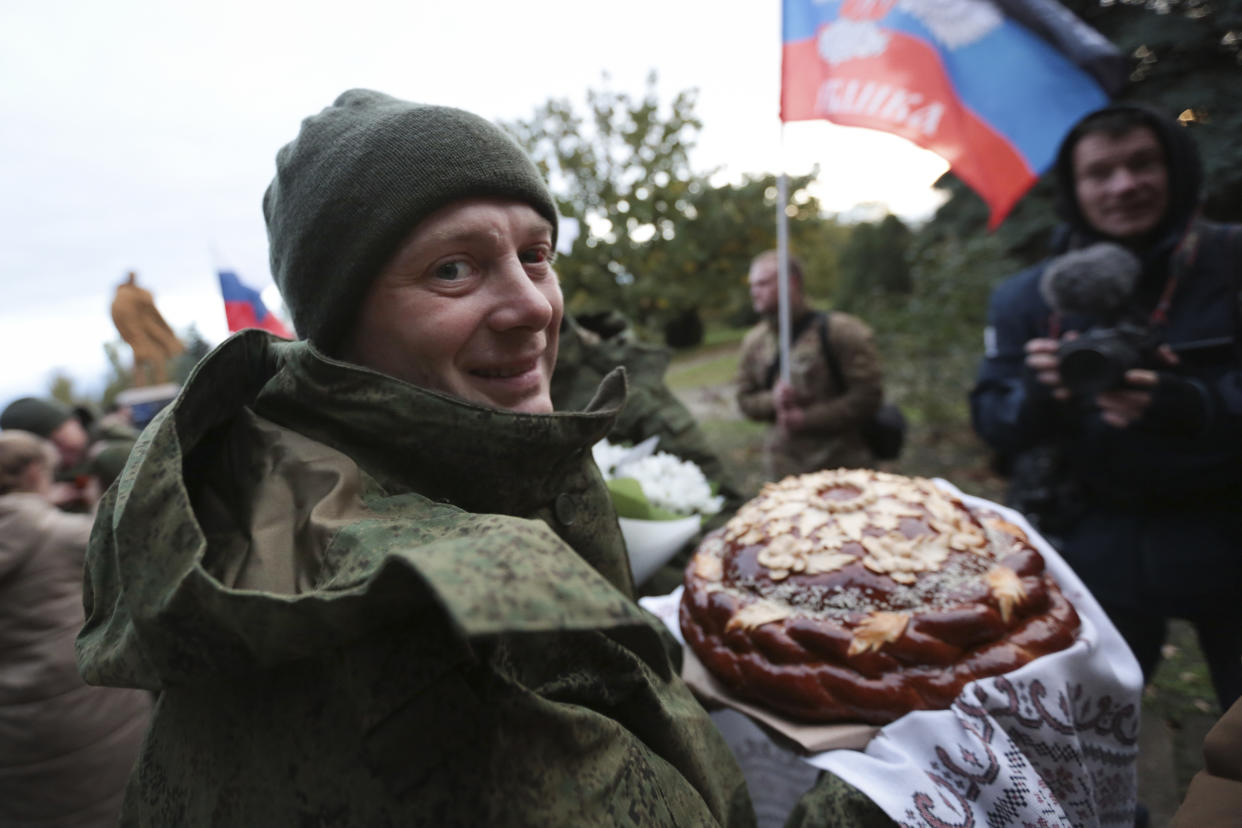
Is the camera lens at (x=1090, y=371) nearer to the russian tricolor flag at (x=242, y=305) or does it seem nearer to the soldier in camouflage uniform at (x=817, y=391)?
the soldier in camouflage uniform at (x=817, y=391)

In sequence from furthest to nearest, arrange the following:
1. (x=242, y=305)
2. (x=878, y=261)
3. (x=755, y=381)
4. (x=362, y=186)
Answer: (x=878, y=261), (x=755, y=381), (x=242, y=305), (x=362, y=186)

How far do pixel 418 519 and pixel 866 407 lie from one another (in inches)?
156

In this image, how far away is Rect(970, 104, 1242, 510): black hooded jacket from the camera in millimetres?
2258

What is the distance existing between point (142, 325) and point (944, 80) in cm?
410

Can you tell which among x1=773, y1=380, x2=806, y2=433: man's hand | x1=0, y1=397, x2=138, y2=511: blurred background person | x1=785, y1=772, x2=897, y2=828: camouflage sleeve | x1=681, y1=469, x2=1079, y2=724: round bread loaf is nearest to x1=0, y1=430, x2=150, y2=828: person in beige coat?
x1=0, y1=397, x2=138, y2=511: blurred background person

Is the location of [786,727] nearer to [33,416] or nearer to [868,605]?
[868,605]

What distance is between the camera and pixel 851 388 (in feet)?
14.6

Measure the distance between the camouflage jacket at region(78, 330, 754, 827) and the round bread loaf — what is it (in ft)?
1.07

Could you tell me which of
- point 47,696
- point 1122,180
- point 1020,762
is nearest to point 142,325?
point 47,696

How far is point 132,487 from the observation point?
34.9 inches

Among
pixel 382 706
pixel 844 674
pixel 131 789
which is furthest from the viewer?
pixel 844 674

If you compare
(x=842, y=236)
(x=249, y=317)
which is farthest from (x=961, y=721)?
(x=842, y=236)

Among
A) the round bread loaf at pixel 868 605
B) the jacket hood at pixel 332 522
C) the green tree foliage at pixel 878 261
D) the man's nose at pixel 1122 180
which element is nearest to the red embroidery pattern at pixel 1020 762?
the round bread loaf at pixel 868 605

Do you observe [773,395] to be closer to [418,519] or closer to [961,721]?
[961,721]
